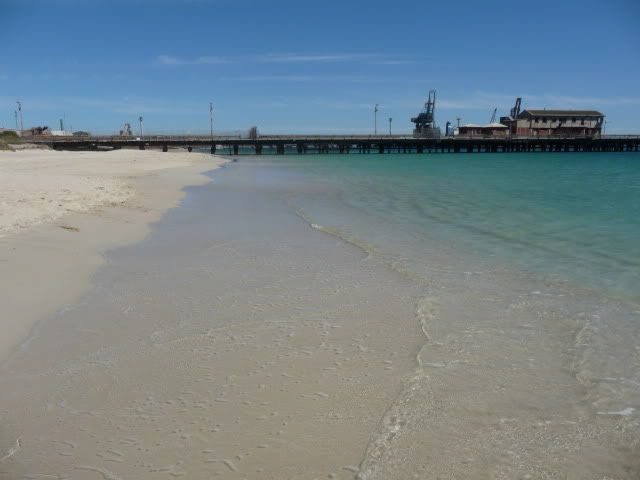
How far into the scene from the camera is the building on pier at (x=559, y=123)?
95.6 meters

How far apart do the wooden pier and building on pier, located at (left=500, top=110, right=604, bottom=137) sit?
2.53 m

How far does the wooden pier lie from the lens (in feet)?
241

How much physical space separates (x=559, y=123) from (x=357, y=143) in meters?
38.5

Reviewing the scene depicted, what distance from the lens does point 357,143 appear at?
84188mm

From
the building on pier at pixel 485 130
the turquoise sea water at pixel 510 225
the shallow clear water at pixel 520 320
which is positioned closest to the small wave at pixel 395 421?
the shallow clear water at pixel 520 320

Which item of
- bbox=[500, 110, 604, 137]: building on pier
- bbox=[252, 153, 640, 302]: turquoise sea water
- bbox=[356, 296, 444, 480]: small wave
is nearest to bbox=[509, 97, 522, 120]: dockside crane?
bbox=[500, 110, 604, 137]: building on pier

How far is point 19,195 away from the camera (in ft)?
43.2

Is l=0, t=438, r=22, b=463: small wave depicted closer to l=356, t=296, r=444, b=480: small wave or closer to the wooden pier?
l=356, t=296, r=444, b=480: small wave

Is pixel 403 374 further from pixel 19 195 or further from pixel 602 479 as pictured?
pixel 19 195

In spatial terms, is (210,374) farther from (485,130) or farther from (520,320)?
(485,130)

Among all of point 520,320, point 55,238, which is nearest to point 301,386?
point 520,320

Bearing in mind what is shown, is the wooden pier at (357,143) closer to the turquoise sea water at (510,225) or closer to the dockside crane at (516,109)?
the dockside crane at (516,109)

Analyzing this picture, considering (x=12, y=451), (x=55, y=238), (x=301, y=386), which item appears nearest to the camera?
(x=12, y=451)

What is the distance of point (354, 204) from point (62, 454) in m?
15.7
